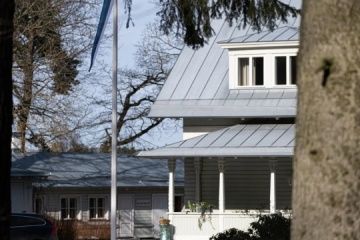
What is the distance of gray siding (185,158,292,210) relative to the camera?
3491 cm

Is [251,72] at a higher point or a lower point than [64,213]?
higher

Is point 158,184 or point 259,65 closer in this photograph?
point 259,65

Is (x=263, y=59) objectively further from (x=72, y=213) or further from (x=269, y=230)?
(x=269, y=230)

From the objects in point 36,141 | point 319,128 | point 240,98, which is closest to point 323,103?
point 319,128

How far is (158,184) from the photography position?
45.7 m

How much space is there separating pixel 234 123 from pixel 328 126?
100 feet

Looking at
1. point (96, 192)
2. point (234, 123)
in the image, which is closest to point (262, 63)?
point (234, 123)

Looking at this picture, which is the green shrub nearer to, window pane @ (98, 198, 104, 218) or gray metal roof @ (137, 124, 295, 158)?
gray metal roof @ (137, 124, 295, 158)

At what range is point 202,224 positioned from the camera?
32906 millimetres

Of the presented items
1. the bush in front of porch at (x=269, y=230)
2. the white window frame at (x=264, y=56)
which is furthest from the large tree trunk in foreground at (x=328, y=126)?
the white window frame at (x=264, y=56)

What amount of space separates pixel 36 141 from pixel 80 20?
5048 mm

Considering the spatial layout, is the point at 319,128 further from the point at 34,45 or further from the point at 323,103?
the point at 34,45

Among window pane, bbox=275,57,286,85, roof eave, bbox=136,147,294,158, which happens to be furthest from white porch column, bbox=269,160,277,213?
window pane, bbox=275,57,286,85

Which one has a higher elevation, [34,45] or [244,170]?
[34,45]
